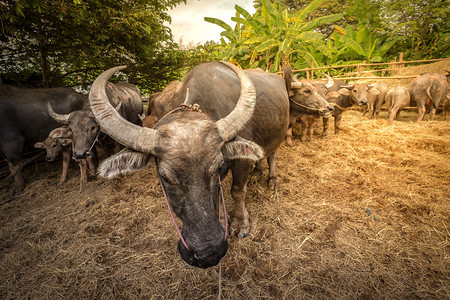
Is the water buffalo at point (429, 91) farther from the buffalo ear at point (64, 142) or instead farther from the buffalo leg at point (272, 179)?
the buffalo ear at point (64, 142)

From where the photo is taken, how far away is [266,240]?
2373 mm

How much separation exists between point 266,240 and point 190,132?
1.94 m

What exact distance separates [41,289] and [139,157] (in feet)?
6.70

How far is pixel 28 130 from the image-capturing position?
3.80 metres

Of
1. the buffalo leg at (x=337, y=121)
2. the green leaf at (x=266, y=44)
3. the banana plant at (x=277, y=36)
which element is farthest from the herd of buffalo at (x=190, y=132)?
the banana plant at (x=277, y=36)

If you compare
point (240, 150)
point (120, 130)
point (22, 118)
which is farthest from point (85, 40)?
point (240, 150)

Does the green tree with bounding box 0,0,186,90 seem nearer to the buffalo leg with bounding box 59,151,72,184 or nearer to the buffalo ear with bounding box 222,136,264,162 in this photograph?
the buffalo leg with bounding box 59,151,72,184

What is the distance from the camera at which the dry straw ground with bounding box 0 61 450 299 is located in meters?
1.85

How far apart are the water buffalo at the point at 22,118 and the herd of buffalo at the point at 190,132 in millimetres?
14

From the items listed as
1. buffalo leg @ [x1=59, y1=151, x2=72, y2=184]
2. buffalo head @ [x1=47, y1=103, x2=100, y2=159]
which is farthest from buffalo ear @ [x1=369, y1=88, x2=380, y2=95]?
buffalo leg @ [x1=59, y1=151, x2=72, y2=184]

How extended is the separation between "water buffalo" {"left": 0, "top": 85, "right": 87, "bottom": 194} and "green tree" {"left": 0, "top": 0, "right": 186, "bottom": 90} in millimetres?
1173

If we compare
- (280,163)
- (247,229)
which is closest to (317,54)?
(280,163)

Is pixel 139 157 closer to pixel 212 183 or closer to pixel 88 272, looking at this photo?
pixel 212 183

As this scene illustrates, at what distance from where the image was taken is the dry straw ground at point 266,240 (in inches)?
72.8
